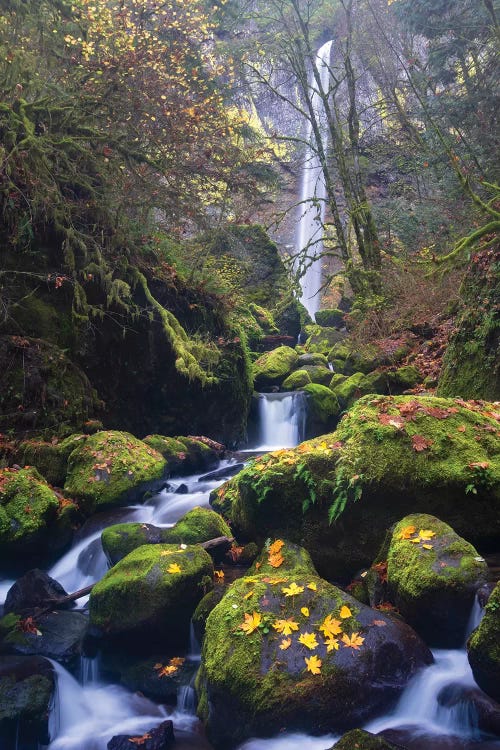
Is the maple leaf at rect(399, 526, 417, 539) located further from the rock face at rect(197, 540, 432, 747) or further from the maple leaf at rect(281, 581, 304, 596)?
the maple leaf at rect(281, 581, 304, 596)

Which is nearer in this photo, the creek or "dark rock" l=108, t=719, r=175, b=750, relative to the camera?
the creek

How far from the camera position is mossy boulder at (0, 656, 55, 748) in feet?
13.1

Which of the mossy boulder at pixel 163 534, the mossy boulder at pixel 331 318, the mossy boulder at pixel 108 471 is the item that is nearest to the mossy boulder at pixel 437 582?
the mossy boulder at pixel 163 534

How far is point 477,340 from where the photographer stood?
793 cm

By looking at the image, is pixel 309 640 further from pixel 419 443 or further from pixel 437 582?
pixel 419 443

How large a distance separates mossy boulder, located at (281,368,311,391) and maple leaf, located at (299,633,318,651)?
10.0m

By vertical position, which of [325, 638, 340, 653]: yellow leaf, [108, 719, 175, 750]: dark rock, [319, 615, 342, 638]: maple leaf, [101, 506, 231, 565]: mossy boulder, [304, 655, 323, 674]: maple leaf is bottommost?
[108, 719, 175, 750]: dark rock

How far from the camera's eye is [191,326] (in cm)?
1146

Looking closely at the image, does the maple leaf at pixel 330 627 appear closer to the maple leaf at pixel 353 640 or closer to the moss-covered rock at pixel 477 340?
the maple leaf at pixel 353 640

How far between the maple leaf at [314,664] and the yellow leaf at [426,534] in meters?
1.28

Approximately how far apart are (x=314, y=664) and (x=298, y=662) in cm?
11

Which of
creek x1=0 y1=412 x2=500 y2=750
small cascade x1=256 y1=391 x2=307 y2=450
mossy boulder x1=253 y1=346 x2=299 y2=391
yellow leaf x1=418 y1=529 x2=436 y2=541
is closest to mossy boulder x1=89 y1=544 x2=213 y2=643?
creek x1=0 y1=412 x2=500 y2=750

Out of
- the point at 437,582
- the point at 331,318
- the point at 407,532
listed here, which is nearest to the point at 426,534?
the point at 407,532

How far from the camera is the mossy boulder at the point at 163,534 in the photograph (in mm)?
5871
